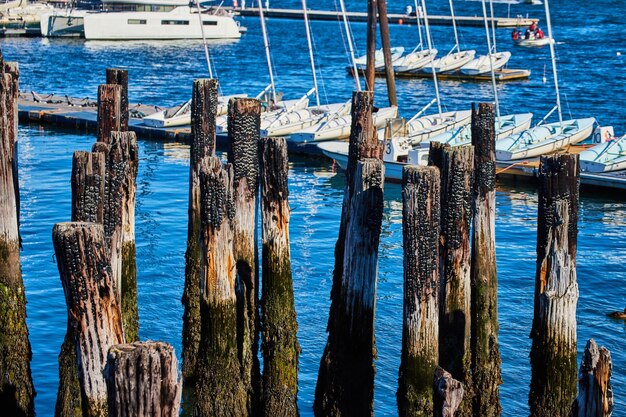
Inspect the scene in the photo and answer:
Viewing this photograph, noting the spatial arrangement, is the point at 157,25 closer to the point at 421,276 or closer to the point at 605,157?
the point at 605,157

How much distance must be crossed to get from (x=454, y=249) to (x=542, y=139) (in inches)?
870

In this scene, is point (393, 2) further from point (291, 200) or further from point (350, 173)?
point (350, 173)

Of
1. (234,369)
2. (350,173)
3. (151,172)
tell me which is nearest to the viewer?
(234,369)

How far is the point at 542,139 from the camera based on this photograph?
112ft

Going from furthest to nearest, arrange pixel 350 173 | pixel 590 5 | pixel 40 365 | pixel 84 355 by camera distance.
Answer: pixel 590 5, pixel 40 365, pixel 350 173, pixel 84 355

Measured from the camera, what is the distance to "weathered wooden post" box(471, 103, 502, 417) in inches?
553

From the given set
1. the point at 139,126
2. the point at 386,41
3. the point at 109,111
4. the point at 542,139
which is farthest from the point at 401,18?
the point at 109,111

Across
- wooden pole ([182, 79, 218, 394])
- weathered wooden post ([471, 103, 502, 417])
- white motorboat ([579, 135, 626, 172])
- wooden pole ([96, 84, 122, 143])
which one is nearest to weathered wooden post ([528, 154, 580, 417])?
weathered wooden post ([471, 103, 502, 417])

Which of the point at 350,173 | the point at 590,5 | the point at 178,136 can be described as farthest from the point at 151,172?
the point at 590,5

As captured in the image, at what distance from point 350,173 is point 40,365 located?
615cm

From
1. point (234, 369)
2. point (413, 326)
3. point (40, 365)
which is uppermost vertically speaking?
Result: point (413, 326)

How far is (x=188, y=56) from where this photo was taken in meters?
79.8

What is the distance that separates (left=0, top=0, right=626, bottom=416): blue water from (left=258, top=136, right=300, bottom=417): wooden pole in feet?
6.04

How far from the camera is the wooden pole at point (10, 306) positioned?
13.1 m
